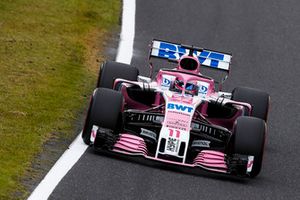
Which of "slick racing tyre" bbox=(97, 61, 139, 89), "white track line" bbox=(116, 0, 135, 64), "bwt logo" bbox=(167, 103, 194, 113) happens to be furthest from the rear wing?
"white track line" bbox=(116, 0, 135, 64)

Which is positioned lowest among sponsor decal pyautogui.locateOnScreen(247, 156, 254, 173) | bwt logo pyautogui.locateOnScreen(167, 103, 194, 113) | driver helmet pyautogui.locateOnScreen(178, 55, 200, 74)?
sponsor decal pyautogui.locateOnScreen(247, 156, 254, 173)

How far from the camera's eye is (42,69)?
1673 cm

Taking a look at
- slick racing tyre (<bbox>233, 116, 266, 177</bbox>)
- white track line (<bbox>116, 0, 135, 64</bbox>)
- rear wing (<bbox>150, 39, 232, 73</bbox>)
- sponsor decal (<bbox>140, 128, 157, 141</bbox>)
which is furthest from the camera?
white track line (<bbox>116, 0, 135, 64</bbox>)

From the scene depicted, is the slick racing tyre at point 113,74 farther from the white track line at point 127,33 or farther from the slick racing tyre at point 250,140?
the white track line at point 127,33

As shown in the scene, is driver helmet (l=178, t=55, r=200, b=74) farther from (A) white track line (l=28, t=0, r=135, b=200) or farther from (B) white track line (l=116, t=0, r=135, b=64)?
(B) white track line (l=116, t=0, r=135, b=64)

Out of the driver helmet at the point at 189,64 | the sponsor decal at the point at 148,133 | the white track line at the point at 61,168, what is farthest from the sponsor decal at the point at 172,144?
the driver helmet at the point at 189,64

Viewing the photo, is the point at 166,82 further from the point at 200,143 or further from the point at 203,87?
the point at 200,143

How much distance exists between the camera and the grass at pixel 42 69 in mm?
12883

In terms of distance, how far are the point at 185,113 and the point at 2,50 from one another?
4.85 m

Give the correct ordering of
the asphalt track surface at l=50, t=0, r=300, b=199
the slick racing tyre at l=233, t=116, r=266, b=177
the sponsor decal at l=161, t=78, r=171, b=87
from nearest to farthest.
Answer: the asphalt track surface at l=50, t=0, r=300, b=199
the slick racing tyre at l=233, t=116, r=266, b=177
the sponsor decal at l=161, t=78, r=171, b=87

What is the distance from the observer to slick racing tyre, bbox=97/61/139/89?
49.5ft

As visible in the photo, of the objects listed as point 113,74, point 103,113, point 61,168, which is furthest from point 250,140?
point 113,74

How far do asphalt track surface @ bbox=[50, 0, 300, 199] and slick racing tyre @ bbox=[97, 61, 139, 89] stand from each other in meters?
1.99

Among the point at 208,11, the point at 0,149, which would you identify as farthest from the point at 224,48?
the point at 0,149
